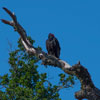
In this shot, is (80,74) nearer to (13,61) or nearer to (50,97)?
(50,97)

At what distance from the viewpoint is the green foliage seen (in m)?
13.6

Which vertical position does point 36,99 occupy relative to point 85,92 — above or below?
above

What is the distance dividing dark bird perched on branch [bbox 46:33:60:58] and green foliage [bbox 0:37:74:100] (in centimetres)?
324

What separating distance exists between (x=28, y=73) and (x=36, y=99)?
163 centimetres

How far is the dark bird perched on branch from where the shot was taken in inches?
405

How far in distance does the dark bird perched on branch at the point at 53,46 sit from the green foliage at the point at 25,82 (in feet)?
10.6

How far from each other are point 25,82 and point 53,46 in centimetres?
434

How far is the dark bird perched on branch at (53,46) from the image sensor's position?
10.3 m

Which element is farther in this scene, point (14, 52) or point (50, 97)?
point (14, 52)

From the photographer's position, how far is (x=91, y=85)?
6457 mm

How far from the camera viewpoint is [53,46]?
10281mm

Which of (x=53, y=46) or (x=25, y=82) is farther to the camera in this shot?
(x=25, y=82)

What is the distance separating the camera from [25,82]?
1429 centimetres

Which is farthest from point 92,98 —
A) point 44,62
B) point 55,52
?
point 55,52
